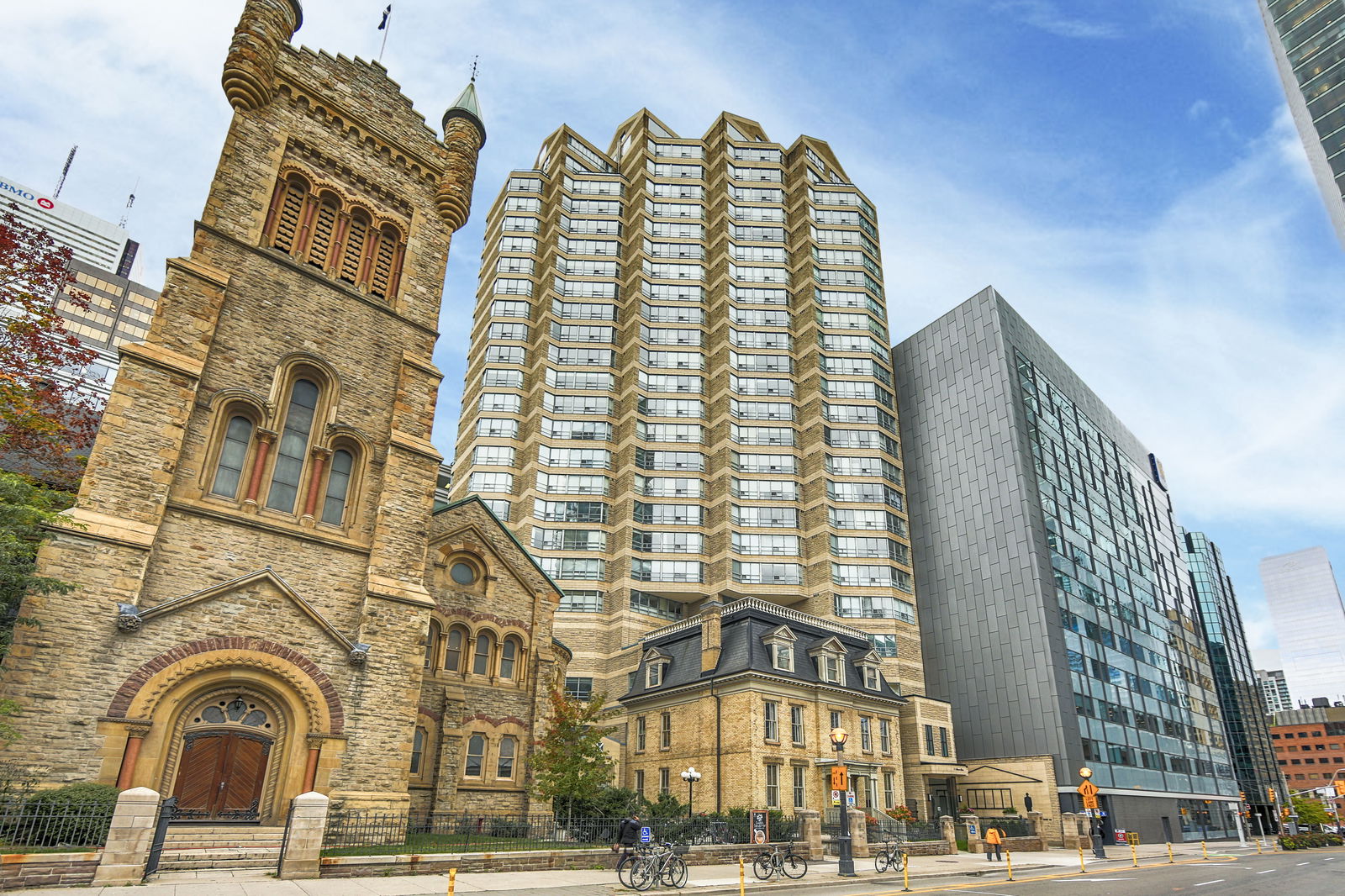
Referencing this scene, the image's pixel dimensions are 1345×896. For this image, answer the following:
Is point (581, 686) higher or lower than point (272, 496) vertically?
lower

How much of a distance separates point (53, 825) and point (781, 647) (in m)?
28.6

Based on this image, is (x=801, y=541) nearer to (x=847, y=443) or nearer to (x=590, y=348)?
(x=847, y=443)

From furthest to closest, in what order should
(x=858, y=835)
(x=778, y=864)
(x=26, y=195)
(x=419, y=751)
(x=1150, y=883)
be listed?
(x=26, y=195) → (x=858, y=835) → (x=419, y=751) → (x=778, y=864) → (x=1150, y=883)

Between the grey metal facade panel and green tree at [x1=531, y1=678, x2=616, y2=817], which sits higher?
the grey metal facade panel

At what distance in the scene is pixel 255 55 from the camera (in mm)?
24547

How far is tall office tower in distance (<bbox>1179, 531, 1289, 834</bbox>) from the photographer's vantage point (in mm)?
97375

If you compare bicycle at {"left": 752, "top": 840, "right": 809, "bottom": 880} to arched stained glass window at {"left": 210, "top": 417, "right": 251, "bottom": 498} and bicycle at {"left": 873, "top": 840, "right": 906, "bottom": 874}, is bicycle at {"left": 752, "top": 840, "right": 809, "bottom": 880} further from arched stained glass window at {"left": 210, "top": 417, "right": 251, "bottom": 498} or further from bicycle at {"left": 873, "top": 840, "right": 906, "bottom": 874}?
arched stained glass window at {"left": 210, "top": 417, "right": 251, "bottom": 498}

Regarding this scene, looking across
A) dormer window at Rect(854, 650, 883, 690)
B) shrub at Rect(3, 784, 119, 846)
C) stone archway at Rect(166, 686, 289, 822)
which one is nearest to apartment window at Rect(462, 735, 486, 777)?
stone archway at Rect(166, 686, 289, 822)

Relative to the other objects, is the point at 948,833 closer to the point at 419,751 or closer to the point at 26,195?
the point at 419,751

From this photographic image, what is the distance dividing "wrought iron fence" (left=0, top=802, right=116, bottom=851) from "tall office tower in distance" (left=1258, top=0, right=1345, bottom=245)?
262 feet

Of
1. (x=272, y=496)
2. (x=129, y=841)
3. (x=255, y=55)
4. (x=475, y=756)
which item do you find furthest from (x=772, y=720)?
(x=255, y=55)

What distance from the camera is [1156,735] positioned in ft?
Answer: 201

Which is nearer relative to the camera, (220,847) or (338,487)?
(220,847)

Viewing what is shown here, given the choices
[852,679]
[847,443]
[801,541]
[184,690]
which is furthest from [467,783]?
[847,443]
